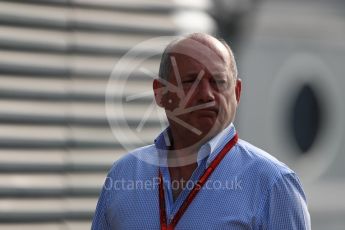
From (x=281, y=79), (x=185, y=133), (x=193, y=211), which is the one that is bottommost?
(x=281, y=79)

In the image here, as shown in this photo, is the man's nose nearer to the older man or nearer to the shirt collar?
the older man

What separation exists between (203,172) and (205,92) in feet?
0.85

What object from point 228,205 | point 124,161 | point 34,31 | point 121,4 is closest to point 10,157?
point 34,31

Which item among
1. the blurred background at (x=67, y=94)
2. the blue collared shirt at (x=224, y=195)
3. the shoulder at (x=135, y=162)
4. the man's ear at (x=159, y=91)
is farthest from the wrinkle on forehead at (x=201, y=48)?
the blurred background at (x=67, y=94)

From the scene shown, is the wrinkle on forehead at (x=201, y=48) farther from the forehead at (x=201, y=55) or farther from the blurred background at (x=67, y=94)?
the blurred background at (x=67, y=94)

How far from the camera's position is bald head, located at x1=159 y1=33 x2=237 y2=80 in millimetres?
3451

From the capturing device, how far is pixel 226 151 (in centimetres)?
346

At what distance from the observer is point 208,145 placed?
3430 millimetres

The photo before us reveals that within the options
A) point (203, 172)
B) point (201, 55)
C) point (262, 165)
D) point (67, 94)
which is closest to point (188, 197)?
point (203, 172)

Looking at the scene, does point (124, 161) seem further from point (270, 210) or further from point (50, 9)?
point (50, 9)

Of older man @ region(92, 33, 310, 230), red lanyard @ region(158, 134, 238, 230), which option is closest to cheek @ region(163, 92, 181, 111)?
older man @ region(92, 33, 310, 230)

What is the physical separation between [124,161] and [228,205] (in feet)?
1.61

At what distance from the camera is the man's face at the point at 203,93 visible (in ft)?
11.0

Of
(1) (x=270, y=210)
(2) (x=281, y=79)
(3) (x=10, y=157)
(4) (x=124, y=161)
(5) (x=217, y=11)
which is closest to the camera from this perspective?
(1) (x=270, y=210)
